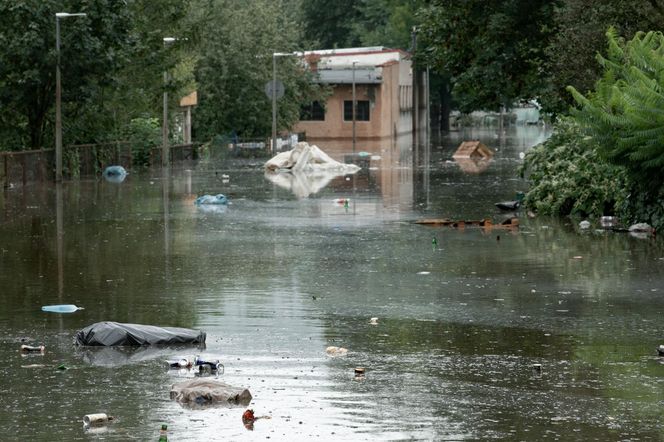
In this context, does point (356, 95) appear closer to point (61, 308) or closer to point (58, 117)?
point (58, 117)

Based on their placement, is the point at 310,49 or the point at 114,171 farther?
the point at 310,49

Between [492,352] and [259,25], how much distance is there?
6966cm

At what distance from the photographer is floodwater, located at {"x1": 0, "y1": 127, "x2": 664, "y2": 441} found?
33.2 feet

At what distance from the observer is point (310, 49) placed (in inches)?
3905

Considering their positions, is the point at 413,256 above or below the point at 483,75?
below

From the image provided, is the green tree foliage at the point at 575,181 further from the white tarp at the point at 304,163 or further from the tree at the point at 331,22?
the tree at the point at 331,22

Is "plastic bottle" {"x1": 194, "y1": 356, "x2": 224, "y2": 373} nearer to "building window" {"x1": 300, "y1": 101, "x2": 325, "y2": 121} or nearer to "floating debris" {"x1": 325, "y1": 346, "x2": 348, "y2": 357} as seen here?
"floating debris" {"x1": 325, "y1": 346, "x2": 348, "y2": 357}

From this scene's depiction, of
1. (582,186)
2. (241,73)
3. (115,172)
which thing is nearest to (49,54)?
(115,172)

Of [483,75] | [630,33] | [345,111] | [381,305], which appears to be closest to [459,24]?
[483,75]

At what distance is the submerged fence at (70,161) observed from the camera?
40.2 metres

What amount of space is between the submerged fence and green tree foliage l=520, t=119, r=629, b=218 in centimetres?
1580

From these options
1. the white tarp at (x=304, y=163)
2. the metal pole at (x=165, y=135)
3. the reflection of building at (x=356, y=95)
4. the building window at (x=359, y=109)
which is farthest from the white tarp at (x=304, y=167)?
the building window at (x=359, y=109)

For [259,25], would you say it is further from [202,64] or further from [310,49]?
[310,49]

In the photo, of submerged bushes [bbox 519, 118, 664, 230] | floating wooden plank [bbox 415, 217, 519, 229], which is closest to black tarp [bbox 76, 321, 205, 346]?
submerged bushes [bbox 519, 118, 664, 230]
